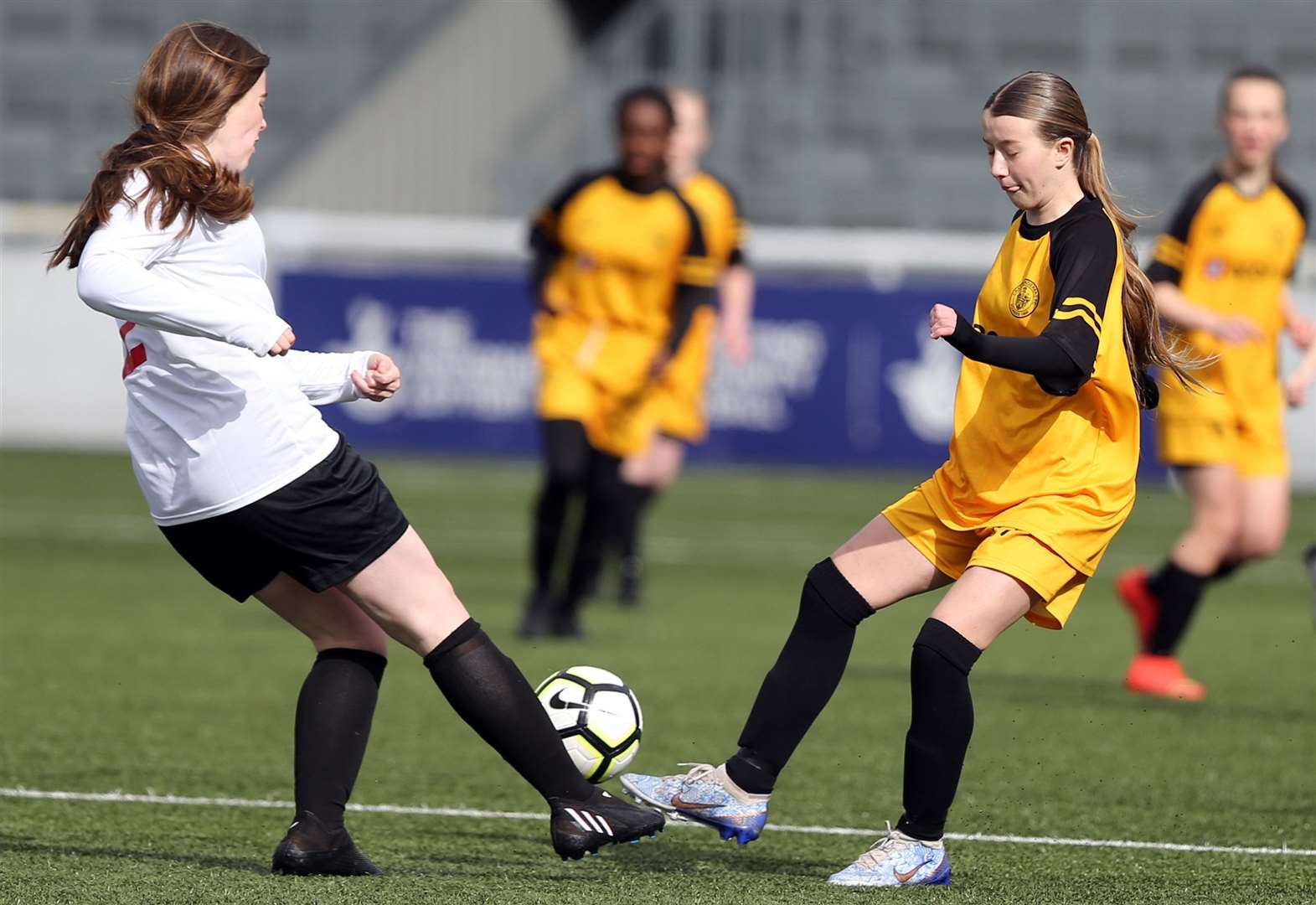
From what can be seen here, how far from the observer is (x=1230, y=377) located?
7.22 meters

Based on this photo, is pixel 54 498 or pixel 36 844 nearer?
pixel 36 844

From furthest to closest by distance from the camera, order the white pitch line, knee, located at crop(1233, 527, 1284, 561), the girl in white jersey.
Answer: knee, located at crop(1233, 527, 1284, 561), the white pitch line, the girl in white jersey

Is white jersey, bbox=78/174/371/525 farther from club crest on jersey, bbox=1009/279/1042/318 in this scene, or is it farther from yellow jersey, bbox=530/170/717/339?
yellow jersey, bbox=530/170/717/339

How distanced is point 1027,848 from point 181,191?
2.28 meters

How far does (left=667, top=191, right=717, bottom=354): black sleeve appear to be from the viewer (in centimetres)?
868

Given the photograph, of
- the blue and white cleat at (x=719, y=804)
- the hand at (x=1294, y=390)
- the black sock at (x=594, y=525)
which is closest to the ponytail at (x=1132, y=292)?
the blue and white cleat at (x=719, y=804)

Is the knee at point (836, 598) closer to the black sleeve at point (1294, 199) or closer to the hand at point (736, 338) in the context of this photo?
the black sleeve at point (1294, 199)

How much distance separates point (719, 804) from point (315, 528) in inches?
38.8

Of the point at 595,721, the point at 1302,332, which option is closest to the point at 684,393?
the point at 1302,332

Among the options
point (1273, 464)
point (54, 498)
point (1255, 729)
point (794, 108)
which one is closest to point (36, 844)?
point (1255, 729)

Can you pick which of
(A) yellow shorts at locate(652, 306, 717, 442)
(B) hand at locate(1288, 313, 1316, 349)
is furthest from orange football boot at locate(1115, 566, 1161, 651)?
(A) yellow shorts at locate(652, 306, 717, 442)

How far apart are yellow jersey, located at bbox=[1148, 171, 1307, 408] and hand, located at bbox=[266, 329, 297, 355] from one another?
4.12 m

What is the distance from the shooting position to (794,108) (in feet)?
67.7

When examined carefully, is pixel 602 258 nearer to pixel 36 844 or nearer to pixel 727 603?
pixel 727 603
